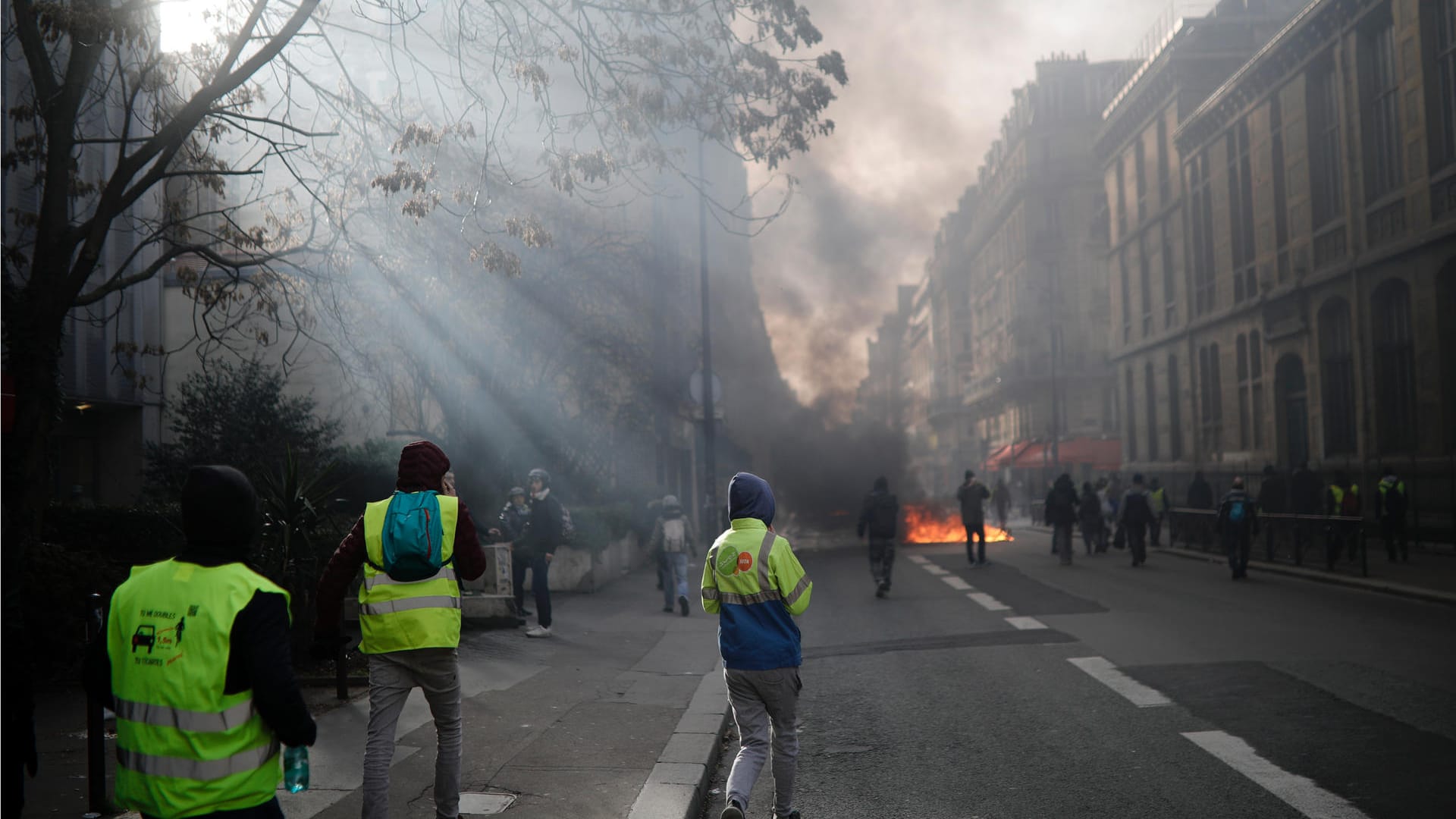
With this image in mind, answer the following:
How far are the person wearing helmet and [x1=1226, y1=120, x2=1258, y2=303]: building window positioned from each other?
90.3ft

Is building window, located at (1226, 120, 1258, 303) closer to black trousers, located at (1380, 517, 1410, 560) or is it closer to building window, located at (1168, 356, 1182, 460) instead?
building window, located at (1168, 356, 1182, 460)

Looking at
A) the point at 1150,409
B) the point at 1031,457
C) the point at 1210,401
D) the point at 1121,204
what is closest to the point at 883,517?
the point at 1210,401

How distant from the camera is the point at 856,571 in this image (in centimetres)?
2142

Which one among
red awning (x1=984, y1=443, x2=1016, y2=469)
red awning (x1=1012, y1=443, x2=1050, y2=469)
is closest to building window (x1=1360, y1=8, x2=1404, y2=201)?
red awning (x1=1012, y1=443, x2=1050, y2=469)

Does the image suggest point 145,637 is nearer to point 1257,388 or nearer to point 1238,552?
point 1238,552

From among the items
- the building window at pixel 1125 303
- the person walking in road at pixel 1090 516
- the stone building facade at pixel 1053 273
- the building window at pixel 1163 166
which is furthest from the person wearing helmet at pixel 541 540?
the stone building facade at pixel 1053 273

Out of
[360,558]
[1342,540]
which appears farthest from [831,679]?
[1342,540]

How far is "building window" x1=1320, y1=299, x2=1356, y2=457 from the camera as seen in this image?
2786 cm

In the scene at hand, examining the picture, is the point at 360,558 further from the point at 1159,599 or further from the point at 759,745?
the point at 1159,599

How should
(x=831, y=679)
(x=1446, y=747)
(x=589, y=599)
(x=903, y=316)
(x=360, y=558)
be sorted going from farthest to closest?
1. (x=903, y=316)
2. (x=589, y=599)
3. (x=831, y=679)
4. (x=1446, y=747)
5. (x=360, y=558)

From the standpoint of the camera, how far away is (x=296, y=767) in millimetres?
3096

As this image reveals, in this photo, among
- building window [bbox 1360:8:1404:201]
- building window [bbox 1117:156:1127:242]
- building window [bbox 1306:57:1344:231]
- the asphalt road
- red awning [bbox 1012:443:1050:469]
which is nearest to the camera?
the asphalt road

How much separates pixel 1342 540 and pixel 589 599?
37.0 ft

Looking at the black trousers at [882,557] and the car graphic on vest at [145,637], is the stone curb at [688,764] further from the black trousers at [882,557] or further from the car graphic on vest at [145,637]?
the black trousers at [882,557]
